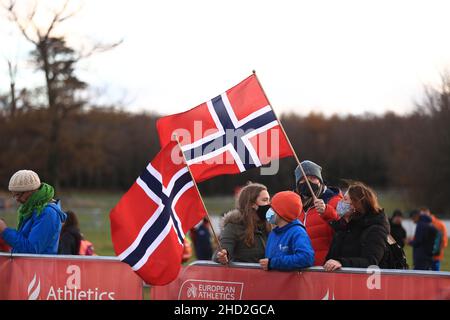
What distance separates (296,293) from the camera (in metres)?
6.14

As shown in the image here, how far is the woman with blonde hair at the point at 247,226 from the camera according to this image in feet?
22.6

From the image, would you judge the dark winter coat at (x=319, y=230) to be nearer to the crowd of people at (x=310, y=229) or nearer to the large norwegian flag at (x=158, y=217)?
the crowd of people at (x=310, y=229)

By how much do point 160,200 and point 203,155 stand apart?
701 millimetres

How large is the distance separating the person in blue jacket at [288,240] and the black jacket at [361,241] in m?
0.32

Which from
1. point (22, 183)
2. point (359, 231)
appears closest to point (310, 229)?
→ point (359, 231)

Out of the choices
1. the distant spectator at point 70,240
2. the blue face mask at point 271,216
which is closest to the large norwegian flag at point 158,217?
the blue face mask at point 271,216

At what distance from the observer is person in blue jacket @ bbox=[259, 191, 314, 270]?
603 centimetres

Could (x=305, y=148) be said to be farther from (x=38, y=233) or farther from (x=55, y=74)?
(x=38, y=233)

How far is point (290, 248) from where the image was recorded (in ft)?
20.3

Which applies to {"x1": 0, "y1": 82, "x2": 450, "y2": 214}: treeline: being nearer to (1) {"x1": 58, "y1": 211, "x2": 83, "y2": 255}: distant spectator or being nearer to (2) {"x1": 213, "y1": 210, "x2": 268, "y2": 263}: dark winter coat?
(1) {"x1": 58, "y1": 211, "x2": 83, "y2": 255}: distant spectator

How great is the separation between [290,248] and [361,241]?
582 millimetres

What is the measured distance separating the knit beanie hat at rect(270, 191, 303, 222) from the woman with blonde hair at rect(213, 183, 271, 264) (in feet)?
2.33
